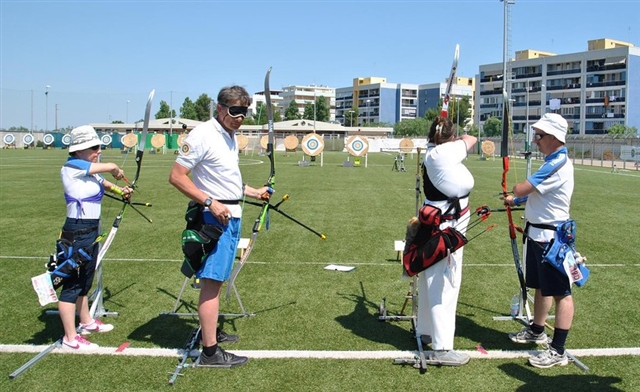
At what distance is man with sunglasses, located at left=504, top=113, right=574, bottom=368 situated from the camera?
4.43 meters

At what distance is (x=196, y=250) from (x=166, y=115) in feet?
300

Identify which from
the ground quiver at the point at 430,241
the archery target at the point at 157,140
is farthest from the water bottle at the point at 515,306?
the archery target at the point at 157,140

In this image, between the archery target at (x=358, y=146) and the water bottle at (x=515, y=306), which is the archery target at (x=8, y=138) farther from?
the water bottle at (x=515, y=306)

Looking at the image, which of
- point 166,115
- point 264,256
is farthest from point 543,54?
point 264,256

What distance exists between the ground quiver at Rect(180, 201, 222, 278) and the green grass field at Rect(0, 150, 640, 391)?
849 millimetres

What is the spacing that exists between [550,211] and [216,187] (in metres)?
2.61

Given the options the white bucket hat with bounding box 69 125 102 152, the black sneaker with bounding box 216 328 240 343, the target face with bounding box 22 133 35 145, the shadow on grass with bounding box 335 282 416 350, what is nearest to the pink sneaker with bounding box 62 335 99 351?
the black sneaker with bounding box 216 328 240 343

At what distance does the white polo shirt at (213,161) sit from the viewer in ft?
13.5

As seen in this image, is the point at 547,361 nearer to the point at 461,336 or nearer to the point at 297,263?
the point at 461,336

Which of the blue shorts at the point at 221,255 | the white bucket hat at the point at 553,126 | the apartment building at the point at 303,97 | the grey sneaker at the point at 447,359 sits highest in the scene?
the apartment building at the point at 303,97

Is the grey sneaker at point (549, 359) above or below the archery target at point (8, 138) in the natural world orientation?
below

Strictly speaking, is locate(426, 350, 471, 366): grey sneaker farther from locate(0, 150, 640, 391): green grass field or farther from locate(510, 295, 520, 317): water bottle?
locate(510, 295, 520, 317): water bottle

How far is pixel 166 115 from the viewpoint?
300 ft

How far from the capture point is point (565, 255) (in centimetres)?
442
